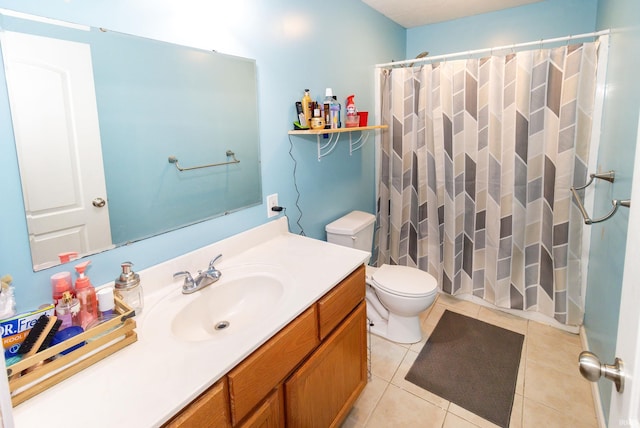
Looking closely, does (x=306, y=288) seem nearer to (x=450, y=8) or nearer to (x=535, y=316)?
(x=535, y=316)

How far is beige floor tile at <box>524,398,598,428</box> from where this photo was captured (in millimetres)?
1583

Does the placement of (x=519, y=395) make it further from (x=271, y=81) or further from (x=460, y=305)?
(x=271, y=81)

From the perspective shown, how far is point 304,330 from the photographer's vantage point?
118 centimetres

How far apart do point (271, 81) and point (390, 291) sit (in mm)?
1361

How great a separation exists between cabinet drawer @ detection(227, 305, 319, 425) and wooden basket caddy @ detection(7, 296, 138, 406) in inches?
13.0

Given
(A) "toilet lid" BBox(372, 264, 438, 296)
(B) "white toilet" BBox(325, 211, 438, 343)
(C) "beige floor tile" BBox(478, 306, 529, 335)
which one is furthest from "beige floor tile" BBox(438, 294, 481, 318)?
(A) "toilet lid" BBox(372, 264, 438, 296)

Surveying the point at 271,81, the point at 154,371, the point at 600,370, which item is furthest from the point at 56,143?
the point at 600,370

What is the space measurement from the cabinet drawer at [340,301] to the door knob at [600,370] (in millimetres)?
795

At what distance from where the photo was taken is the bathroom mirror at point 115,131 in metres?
0.97

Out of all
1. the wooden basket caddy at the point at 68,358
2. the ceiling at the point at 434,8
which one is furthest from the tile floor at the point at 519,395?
the ceiling at the point at 434,8

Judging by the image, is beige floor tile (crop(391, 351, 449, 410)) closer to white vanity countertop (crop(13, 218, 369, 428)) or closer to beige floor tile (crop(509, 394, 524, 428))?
beige floor tile (crop(509, 394, 524, 428))

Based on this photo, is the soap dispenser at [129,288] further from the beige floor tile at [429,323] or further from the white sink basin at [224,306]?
the beige floor tile at [429,323]

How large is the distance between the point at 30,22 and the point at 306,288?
3.79 feet

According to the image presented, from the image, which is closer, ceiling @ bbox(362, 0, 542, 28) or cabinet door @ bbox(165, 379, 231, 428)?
cabinet door @ bbox(165, 379, 231, 428)
